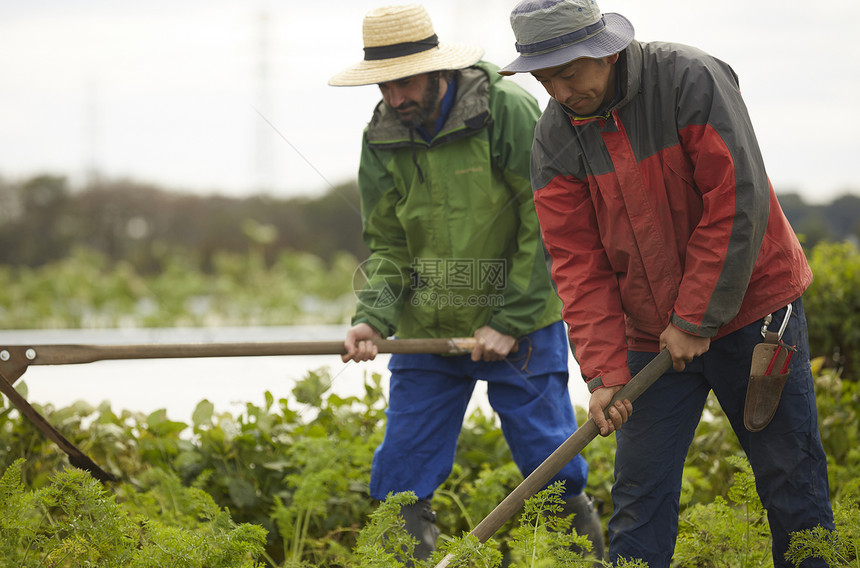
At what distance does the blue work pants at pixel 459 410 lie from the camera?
10.1 ft

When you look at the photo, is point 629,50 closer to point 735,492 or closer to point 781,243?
point 781,243

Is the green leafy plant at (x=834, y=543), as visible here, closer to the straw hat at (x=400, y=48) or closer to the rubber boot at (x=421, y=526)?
the rubber boot at (x=421, y=526)

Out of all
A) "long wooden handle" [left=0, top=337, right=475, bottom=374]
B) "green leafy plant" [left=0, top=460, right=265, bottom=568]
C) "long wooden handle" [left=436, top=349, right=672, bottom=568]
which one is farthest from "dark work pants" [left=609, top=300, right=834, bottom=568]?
"green leafy plant" [left=0, top=460, right=265, bottom=568]

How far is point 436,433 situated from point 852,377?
8.96 feet

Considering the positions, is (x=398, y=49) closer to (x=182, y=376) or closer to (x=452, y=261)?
(x=452, y=261)

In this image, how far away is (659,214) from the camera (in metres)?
2.38

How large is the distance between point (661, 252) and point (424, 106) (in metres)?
1.06

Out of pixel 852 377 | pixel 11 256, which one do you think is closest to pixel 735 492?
pixel 852 377

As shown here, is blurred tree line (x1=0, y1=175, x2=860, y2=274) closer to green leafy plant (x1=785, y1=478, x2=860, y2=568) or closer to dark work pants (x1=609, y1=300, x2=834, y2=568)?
dark work pants (x1=609, y1=300, x2=834, y2=568)

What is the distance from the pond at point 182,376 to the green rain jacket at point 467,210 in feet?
9.47

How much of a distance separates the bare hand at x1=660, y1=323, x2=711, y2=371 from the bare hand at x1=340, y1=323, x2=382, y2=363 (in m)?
1.17

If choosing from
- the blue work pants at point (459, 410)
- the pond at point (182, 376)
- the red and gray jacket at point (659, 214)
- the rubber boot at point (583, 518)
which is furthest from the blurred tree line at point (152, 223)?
the red and gray jacket at point (659, 214)

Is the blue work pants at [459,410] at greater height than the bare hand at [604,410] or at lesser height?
lesser

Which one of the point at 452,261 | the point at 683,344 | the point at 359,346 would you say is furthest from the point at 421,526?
the point at 683,344
